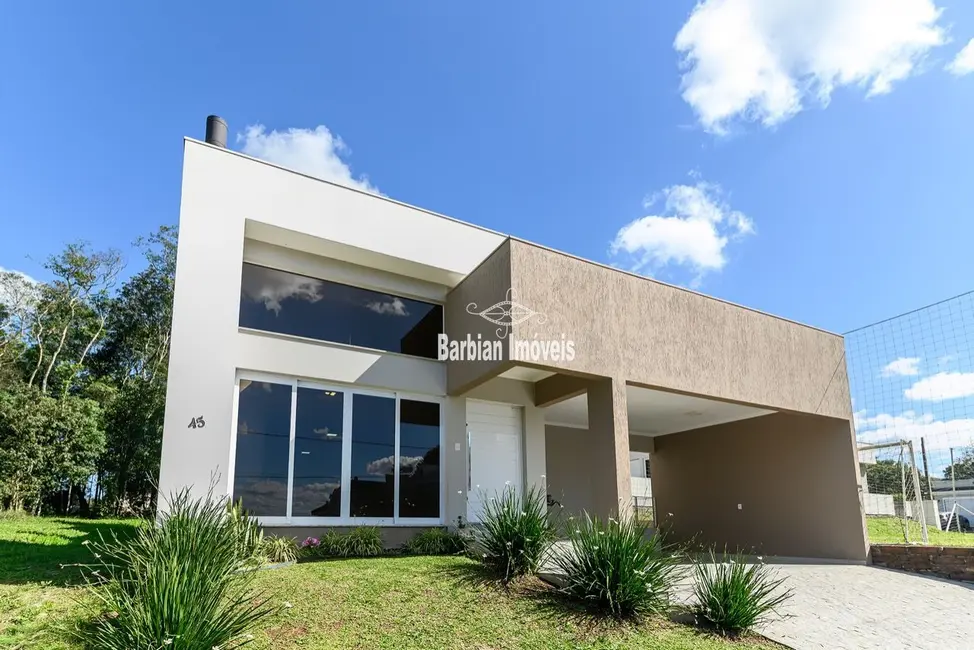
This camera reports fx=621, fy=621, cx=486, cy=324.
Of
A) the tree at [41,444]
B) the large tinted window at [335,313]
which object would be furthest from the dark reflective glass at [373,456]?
the tree at [41,444]

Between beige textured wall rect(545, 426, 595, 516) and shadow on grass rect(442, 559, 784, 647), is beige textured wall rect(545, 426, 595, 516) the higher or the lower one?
the higher one

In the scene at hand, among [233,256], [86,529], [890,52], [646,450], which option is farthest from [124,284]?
[890,52]

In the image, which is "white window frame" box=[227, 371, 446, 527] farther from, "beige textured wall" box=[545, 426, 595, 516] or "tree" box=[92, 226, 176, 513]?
"tree" box=[92, 226, 176, 513]

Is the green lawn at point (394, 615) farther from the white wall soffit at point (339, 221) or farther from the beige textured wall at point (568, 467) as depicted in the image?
the beige textured wall at point (568, 467)

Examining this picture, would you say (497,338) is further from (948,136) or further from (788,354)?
(948,136)

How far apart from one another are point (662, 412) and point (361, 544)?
25.2 feet

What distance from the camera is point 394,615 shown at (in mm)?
6125

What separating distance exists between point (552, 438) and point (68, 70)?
44.4 feet

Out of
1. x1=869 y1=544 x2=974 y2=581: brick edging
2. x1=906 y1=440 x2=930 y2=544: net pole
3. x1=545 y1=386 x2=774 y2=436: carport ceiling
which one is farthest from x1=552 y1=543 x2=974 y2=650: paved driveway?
x1=545 y1=386 x2=774 y2=436: carport ceiling

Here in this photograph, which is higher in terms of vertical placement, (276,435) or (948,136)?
(948,136)

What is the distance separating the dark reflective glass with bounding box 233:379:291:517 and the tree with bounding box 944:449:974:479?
558 inches

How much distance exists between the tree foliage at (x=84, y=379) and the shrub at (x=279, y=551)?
41.9ft

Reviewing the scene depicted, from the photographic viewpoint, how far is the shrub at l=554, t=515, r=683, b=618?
644cm

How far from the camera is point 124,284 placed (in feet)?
81.0
